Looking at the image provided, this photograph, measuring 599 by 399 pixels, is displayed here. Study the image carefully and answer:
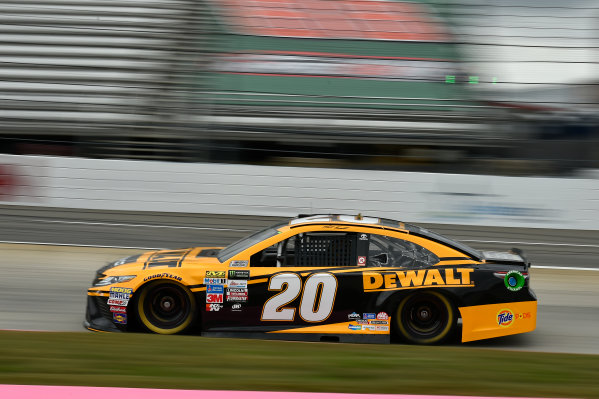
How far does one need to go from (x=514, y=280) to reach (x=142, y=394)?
366cm

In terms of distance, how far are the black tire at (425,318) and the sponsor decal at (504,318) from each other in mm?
398

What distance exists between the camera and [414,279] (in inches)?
245

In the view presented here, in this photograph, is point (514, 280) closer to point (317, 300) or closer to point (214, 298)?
point (317, 300)

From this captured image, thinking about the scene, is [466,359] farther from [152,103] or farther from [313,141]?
[152,103]

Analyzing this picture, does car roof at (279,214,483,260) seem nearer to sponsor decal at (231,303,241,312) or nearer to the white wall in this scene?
sponsor decal at (231,303,241,312)

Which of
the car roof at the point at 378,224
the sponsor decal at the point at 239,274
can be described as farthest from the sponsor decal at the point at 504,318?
the sponsor decal at the point at 239,274

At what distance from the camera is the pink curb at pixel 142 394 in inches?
155

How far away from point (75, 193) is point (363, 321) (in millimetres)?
8299

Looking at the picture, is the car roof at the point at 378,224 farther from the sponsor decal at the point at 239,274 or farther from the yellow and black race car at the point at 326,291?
the sponsor decal at the point at 239,274

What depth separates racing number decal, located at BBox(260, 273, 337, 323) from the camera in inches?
242

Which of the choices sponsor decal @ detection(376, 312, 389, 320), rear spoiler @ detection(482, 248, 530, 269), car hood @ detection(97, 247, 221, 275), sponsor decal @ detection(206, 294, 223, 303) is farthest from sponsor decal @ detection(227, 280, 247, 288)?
rear spoiler @ detection(482, 248, 530, 269)

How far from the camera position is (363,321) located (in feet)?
20.3

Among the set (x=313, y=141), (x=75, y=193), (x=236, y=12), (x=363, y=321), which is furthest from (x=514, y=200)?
(x=236, y=12)

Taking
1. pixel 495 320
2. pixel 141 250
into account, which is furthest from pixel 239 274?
pixel 141 250
